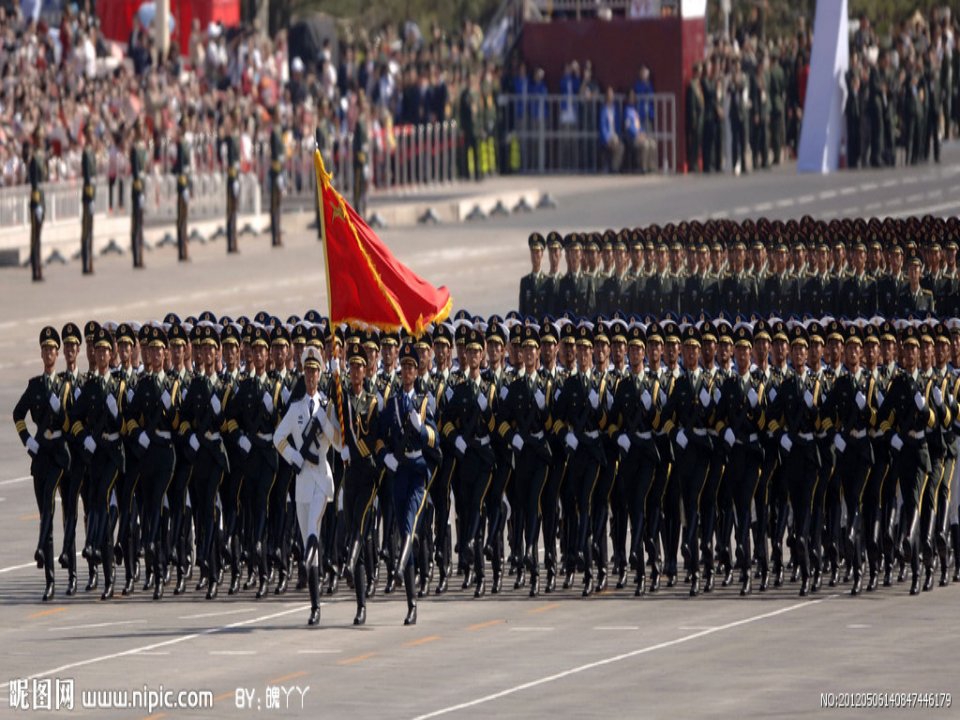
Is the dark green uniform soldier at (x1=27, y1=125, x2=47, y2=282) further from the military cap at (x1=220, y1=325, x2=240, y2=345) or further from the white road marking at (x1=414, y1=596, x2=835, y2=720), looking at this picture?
the white road marking at (x1=414, y1=596, x2=835, y2=720)

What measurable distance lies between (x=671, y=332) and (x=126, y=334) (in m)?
3.53

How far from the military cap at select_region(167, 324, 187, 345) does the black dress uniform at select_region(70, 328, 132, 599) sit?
46 cm

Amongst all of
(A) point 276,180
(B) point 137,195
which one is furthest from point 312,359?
(A) point 276,180

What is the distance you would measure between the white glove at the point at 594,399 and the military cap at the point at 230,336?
7.60ft

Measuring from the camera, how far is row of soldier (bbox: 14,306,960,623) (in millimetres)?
18906

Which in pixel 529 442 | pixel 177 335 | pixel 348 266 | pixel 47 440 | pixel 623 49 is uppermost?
pixel 623 49

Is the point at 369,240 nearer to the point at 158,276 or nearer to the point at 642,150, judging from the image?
the point at 158,276

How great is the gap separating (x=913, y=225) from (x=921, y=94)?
1872 cm

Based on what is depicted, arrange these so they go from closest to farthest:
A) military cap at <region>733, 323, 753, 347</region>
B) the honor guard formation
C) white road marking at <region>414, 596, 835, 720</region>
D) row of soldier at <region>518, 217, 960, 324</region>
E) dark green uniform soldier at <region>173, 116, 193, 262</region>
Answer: white road marking at <region>414, 596, 835, 720</region> → the honor guard formation → military cap at <region>733, 323, 753, 347</region> → row of soldier at <region>518, 217, 960, 324</region> → dark green uniform soldier at <region>173, 116, 193, 262</region>

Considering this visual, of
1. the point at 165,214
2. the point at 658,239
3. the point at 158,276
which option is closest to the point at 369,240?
the point at 658,239

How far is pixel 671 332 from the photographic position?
19.4m

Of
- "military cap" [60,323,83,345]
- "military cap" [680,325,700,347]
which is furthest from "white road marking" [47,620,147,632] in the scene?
"military cap" [680,325,700,347]

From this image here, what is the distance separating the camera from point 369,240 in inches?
812

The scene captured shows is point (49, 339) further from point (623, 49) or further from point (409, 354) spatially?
point (623, 49)
